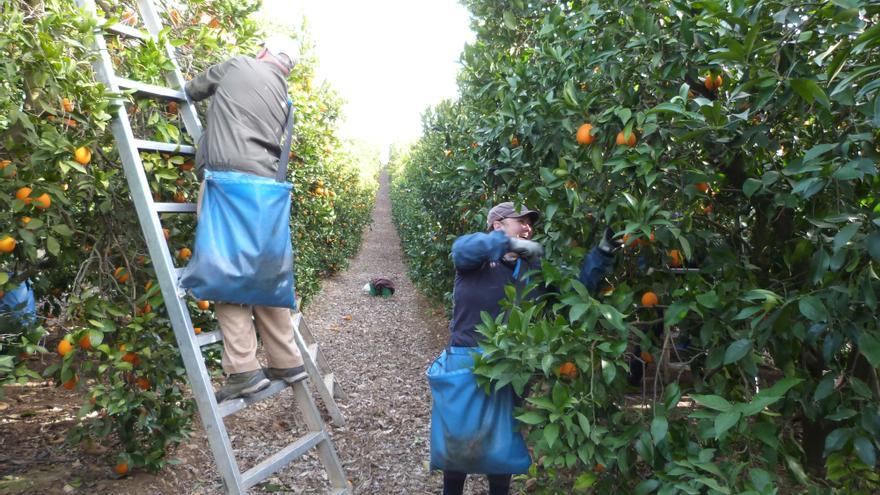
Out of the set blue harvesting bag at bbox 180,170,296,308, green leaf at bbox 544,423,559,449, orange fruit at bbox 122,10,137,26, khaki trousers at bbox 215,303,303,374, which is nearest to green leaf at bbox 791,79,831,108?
green leaf at bbox 544,423,559,449

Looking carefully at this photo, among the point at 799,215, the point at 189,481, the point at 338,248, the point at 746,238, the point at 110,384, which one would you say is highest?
the point at 799,215

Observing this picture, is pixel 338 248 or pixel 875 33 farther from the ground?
pixel 875 33

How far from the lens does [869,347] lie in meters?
1.42

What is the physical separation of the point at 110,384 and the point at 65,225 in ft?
2.50

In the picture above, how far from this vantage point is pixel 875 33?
1.22 meters

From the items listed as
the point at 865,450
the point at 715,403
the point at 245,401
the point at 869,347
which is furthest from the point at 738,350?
the point at 245,401

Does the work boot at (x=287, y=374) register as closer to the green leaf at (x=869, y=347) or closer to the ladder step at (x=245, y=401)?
the ladder step at (x=245, y=401)

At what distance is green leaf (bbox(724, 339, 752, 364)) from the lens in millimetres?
1585

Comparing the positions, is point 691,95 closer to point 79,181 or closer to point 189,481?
point 79,181

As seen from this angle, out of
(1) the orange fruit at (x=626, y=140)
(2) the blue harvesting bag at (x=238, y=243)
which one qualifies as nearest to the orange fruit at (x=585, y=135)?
(1) the orange fruit at (x=626, y=140)

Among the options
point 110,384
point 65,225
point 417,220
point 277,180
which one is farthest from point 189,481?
point 417,220

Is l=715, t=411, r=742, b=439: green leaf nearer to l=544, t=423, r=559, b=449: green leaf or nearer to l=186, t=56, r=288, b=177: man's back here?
l=544, t=423, r=559, b=449: green leaf

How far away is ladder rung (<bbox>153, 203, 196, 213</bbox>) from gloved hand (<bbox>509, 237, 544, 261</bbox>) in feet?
4.94

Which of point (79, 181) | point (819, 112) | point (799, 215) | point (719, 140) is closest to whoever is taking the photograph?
point (819, 112)
